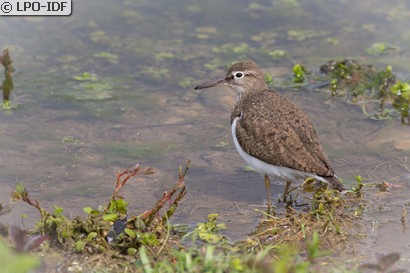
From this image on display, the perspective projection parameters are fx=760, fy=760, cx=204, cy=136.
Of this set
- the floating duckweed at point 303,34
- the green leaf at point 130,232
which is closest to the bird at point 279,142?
the green leaf at point 130,232

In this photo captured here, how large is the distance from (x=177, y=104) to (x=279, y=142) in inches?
115

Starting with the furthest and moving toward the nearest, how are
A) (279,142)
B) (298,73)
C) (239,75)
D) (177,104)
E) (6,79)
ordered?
1. (298,73)
2. (177,104)
3. (6,79)
4. (239,75)
5. (279,142)

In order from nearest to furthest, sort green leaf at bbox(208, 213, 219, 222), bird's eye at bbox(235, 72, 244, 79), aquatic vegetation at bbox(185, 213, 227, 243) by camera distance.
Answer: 1. aquatic vegetation at bbox(185, 213, 227, 243)
2. green leaf at bbox(208, 213, 219, 222)
3. bird's eye at bbox(235, 72, 244, 79)

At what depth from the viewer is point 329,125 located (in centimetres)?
903

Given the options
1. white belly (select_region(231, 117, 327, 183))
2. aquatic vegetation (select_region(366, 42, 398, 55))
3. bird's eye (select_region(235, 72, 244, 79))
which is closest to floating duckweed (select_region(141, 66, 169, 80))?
bird's eye (select_region(235, 72, 244, 79))

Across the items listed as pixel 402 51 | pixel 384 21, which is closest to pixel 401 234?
pixel 402 51

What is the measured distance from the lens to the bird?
6.70 meters

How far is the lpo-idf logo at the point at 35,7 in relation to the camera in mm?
11289

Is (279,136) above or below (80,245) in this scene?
above

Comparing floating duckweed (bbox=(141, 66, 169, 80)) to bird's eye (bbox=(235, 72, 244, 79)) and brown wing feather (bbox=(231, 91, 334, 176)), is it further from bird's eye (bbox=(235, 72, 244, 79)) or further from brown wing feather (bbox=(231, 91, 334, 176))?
brown wing feather (bbox=(231, 91, 334, 176))

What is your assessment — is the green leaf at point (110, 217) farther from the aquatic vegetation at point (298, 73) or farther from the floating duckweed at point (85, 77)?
the aquatic vegetation at point (298, 73)

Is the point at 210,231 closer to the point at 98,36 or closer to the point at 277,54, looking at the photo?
the point at 277,54

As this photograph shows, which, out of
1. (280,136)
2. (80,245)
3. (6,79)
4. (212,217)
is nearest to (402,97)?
(280,136)

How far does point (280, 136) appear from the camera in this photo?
6949mm
